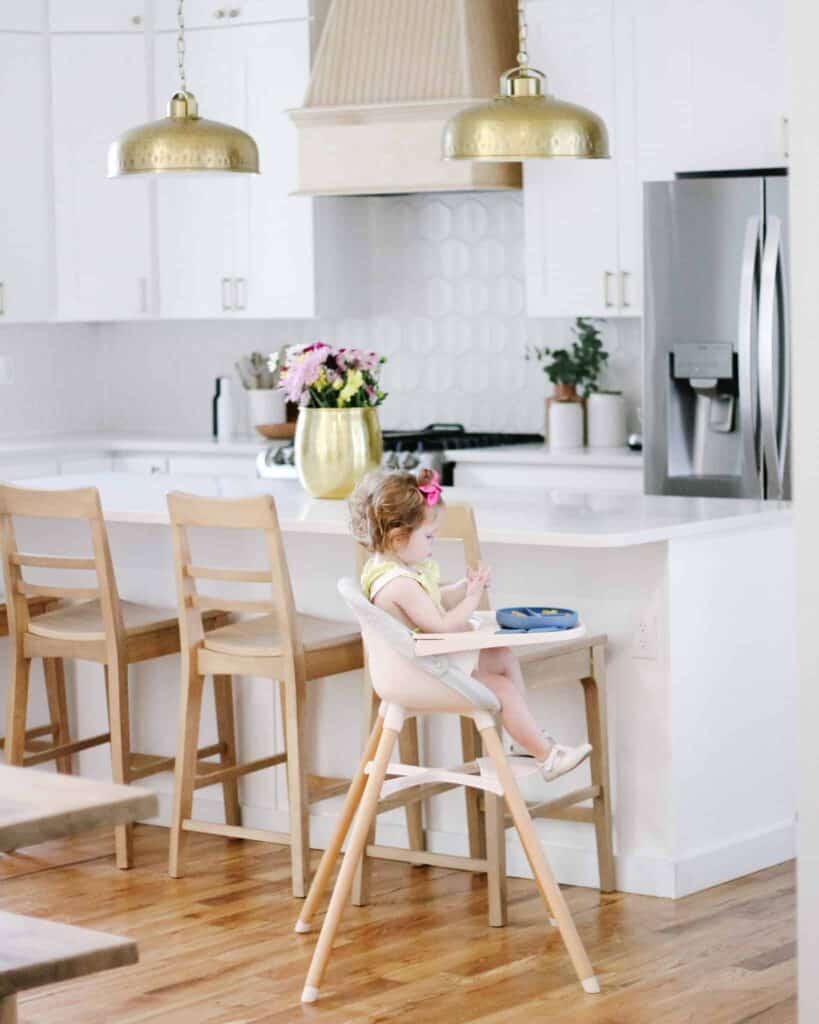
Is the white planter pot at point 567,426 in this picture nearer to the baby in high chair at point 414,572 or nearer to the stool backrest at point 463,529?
the stool backrest at point 463,529

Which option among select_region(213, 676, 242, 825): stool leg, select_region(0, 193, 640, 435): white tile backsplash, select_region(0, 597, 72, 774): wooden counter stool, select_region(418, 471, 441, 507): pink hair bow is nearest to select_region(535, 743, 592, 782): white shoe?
select_region(418, 471, 441, 507): pink hair bow

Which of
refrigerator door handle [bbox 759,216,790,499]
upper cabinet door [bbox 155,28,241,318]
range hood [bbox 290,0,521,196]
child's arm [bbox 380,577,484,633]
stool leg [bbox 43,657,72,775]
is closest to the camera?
child's arm [bbox 380,577,484,633]

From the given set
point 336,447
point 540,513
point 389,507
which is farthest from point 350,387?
point 389,507

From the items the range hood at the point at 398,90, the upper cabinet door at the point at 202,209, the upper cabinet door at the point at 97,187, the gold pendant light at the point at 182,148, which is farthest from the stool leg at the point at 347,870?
the upper cabinet door at the point at 97,187

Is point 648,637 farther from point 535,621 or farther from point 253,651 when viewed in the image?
point 253,651

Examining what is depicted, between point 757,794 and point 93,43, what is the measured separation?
13.7ft

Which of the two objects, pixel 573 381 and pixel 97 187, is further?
pixel 97 187

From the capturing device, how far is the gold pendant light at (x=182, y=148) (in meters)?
4.58

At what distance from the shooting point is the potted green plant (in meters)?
6.62

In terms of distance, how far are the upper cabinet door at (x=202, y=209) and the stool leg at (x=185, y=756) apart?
290 cm

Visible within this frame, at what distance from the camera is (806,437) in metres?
2.77

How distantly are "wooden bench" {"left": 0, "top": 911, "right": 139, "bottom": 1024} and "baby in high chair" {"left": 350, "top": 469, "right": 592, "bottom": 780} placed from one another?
1.20 meters

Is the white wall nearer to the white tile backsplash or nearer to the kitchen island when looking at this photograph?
the kitchen island

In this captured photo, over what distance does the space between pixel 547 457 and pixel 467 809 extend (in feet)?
6.86
